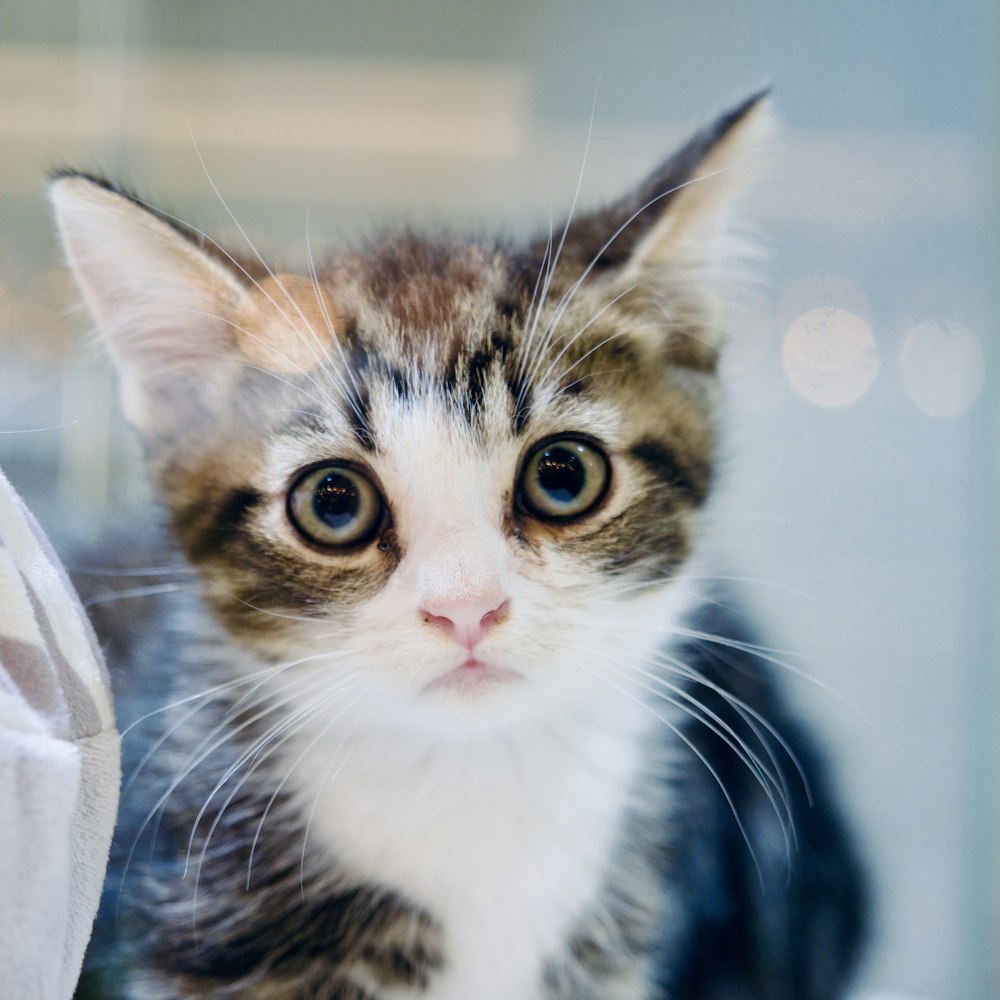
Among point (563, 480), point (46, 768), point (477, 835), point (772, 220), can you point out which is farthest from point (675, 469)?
point (46, 768)

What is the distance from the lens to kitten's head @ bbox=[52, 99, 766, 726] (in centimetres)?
67

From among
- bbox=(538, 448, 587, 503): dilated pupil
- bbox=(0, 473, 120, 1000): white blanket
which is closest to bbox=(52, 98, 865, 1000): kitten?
bbox=(538, 448, 587, 503): dilated pupil

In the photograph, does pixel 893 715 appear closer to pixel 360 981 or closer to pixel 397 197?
pixel 360 981

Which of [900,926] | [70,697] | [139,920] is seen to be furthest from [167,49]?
[900,926]

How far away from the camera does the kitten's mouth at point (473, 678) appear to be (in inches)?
25.5

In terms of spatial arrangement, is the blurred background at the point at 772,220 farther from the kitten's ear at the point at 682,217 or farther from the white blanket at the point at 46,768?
the white blanket at the point at 46,768

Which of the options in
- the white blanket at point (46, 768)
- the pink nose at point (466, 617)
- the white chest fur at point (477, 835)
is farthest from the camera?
the white chest fur at point (477, 835)

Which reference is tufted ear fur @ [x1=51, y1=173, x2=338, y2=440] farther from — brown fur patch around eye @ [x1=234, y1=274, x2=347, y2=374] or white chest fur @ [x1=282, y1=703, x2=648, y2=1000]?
white chest fur @ [x1=282, y1=703, x2=648, y2=1000]

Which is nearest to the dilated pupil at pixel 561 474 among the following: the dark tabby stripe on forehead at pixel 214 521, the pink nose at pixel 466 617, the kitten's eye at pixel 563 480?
the kitten's eye at pixel 563 480

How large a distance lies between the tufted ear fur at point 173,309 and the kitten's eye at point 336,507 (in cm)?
9

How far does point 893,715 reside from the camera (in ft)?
2.73

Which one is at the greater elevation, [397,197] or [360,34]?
[360,34]

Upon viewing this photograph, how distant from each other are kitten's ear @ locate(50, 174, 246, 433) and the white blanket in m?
0.14

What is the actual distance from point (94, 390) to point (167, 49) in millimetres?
289
